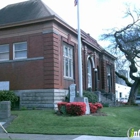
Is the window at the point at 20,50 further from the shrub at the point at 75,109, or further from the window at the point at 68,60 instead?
the shrub at the point at 75,109

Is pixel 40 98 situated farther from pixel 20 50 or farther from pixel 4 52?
pixel 4 52

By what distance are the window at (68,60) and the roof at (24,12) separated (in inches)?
121

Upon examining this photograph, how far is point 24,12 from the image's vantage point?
82.8 feet

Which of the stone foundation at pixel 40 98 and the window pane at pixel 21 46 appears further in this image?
the window pane at pixel 21 46

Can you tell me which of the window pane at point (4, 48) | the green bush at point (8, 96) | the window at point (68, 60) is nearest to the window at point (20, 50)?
the window pane at point (4, 48)

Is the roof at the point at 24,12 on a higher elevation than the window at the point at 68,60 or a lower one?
higher

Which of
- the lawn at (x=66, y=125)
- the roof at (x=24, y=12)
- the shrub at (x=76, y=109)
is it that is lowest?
the lawn at (x=66, y=125)

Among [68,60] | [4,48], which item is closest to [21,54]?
[4,48]

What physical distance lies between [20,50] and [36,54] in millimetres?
1756

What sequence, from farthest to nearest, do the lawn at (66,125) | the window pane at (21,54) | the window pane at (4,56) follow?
the window pane at (4,56) < the window pane at (21,54) < the lawn at (66,125)

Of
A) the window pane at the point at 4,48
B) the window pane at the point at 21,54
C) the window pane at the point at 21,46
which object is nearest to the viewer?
the window pane at the point at 21,54

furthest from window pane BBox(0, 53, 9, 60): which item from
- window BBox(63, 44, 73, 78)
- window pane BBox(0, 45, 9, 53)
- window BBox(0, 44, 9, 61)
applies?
window BBox(63, 44, 73, 78)

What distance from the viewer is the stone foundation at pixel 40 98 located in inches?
857

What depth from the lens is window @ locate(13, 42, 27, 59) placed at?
23.6m
